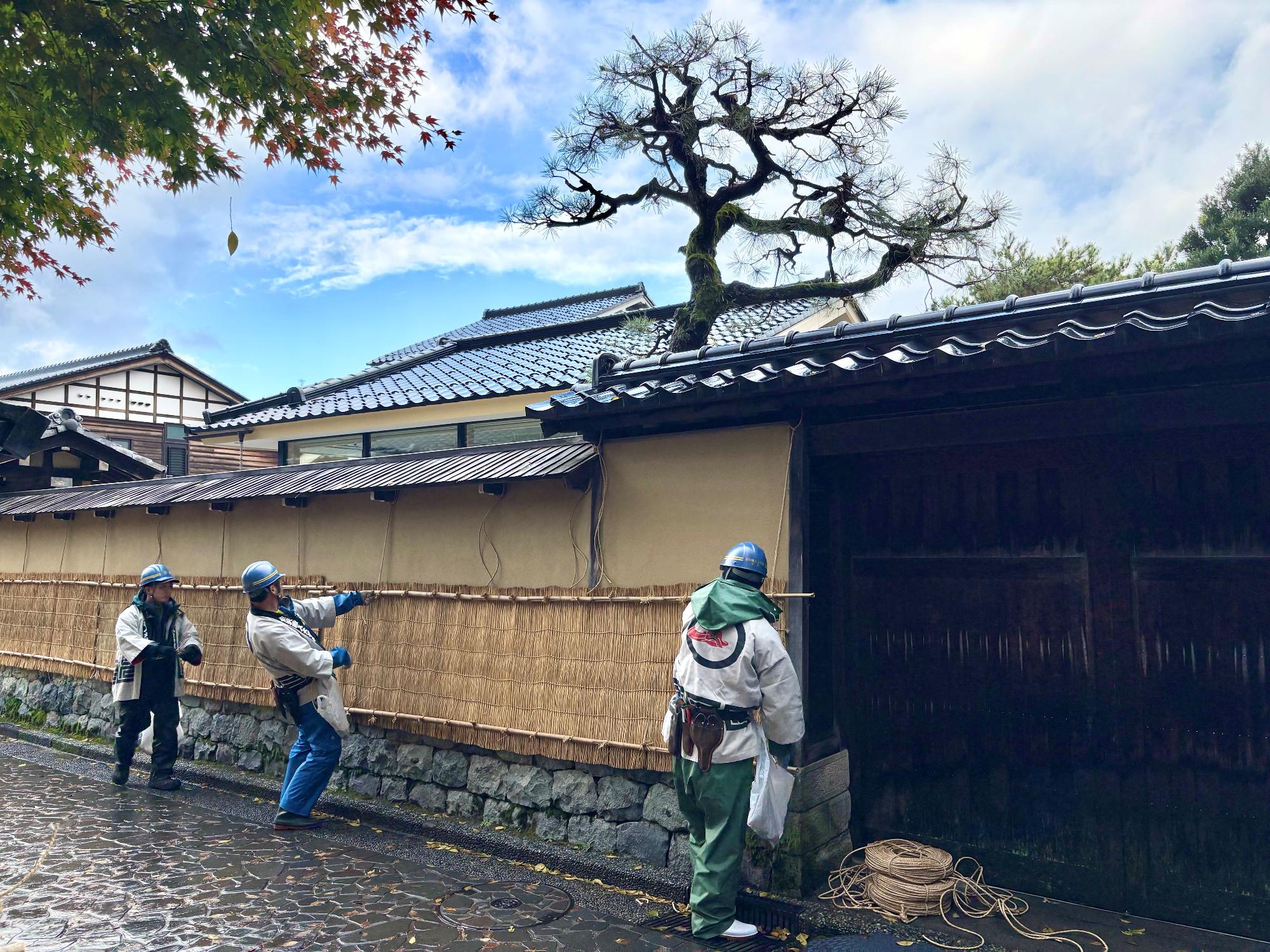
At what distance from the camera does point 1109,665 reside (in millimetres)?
5617

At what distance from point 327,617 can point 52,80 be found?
5.10 metres

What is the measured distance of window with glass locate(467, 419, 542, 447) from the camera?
13570 mm

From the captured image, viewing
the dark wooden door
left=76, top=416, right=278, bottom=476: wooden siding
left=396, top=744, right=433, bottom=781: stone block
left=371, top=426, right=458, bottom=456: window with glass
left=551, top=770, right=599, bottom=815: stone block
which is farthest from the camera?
left=76, top=416, right=278, bottom=476: wooden siding

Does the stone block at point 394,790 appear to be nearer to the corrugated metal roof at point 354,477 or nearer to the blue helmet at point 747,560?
the corrugated metal roof at point 354,477

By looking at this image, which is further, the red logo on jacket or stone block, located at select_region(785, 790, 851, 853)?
stone block, located at select_region(785, 790, 851, 853)

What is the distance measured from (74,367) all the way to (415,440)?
2297 centimetres

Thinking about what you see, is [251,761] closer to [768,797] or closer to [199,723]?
[199,723]

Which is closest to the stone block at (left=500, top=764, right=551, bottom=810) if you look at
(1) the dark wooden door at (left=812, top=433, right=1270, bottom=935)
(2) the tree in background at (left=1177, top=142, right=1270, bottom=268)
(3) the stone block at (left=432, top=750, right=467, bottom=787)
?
(3) the stone block at (left=432, top=750, right=467, bottom=787)

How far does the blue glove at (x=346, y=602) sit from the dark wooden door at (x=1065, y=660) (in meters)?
4.45

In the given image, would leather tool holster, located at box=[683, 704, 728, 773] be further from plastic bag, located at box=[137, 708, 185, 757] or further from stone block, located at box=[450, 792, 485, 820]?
plastic bag, located at box=[137, 708, 185, 757]

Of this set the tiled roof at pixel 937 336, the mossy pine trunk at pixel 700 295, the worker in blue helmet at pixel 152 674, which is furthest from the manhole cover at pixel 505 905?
the mossy pine trunk at pixel 700 295

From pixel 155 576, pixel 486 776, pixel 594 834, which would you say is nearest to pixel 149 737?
pixel 155 576

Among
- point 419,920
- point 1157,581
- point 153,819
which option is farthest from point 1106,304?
point 153,819

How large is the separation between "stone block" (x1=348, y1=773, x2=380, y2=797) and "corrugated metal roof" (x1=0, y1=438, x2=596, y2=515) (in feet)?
9.46
